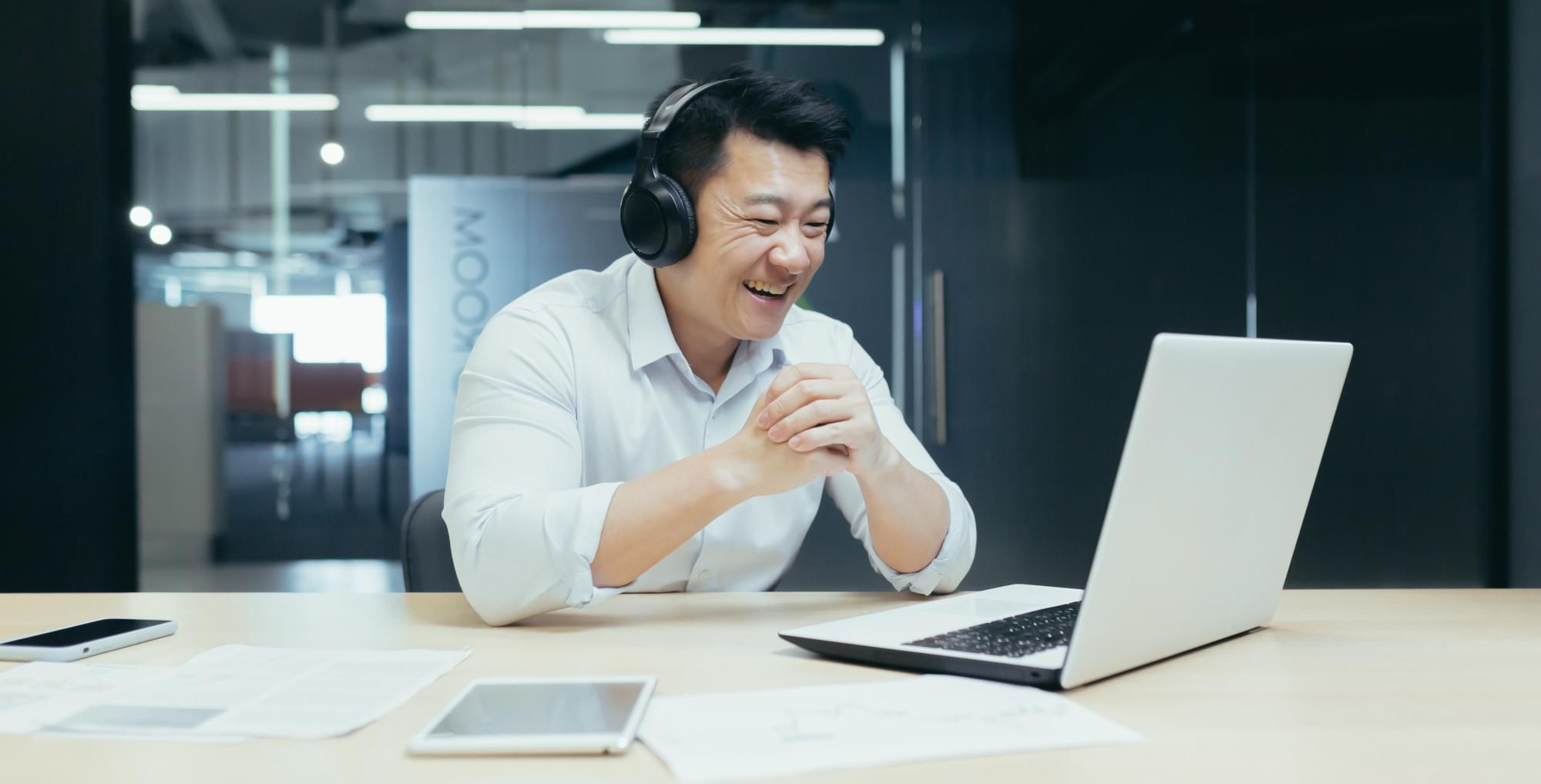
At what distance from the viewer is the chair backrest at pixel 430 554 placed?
1.48 meters

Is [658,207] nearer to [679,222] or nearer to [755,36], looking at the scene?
[679,222]

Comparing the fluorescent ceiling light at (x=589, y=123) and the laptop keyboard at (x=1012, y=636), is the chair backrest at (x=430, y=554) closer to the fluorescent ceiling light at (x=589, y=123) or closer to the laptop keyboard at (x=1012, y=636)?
the laptop keyboard at (x=1012, y=636)

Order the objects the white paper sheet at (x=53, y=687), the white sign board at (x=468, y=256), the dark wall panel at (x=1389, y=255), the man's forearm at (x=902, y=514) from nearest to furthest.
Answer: the white paper sheet at (x=53, y=687) < the man's forearm at (x=902, y=514) < the white sign board at (x=468, y=256) < the dark wall panel at (x=1389, y=255)

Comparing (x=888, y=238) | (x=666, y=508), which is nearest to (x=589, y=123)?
(x=888, y=238)

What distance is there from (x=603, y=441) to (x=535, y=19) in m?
2.27

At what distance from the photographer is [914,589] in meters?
1.40

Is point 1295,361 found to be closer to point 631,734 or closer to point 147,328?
point 631,734

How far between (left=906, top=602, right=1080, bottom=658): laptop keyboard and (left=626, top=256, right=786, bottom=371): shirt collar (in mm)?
648

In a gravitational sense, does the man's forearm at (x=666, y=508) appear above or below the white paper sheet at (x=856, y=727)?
above

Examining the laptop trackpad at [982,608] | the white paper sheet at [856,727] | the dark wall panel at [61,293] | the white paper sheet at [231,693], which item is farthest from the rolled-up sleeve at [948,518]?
the dark wall panel at [61,293]

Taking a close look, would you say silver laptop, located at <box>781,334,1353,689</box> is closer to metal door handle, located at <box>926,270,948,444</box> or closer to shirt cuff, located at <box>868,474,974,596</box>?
shirt cuff, located at <box>868,474,974,596</box>

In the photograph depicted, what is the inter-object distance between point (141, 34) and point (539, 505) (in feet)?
9.94

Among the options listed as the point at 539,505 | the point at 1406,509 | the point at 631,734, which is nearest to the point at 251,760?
the point at 631,734

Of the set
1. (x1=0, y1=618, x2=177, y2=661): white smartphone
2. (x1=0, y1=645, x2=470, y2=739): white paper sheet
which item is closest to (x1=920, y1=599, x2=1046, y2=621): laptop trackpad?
(x1=0, y1=645, x2=470, y2=739): white paper sheet
